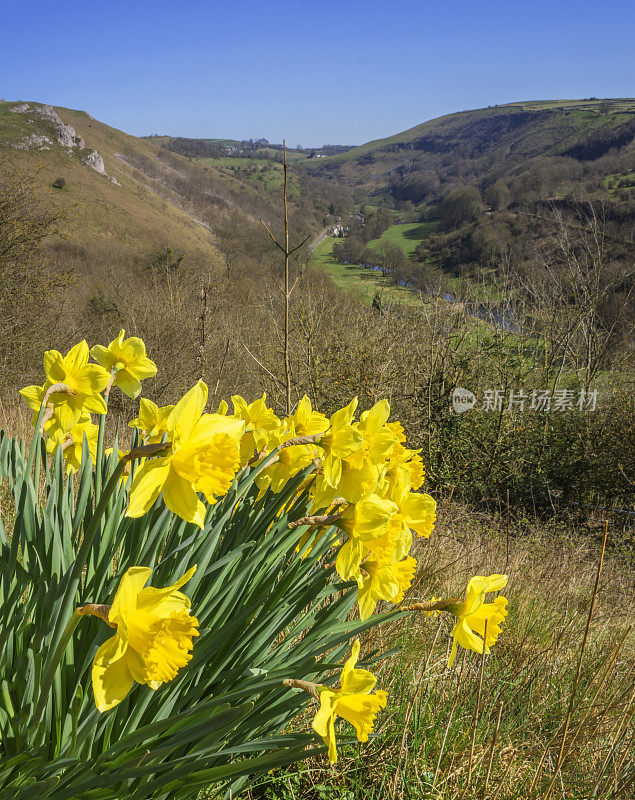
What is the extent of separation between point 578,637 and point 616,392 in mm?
7534

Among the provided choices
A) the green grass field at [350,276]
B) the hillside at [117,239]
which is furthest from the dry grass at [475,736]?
the green grass field at [350,276]

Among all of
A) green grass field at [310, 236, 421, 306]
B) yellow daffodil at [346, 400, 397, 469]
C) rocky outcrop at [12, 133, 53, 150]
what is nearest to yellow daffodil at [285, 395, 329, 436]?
yellow daffodil at [346, 400, 397, 469]

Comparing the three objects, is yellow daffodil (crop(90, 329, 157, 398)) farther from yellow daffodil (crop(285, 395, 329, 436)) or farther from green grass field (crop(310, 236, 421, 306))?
green grass field (crop(310, 236, 421, 306))

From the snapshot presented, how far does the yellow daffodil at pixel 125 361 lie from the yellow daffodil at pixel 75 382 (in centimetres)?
9

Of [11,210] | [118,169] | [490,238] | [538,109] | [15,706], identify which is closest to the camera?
[15,706]

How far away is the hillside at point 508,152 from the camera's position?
270 feet

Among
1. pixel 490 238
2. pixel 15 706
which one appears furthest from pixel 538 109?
pixel 15 706

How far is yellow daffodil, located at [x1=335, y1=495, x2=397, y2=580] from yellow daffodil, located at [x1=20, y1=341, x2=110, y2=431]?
2.01 feet

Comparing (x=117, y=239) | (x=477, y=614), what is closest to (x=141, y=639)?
(x=477, y=614)

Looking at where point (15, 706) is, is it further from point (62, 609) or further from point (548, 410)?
point (548, 410)

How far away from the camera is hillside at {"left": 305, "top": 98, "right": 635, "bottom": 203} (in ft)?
270

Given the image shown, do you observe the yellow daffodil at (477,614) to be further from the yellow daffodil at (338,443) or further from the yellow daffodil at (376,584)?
the yellow daffodil at (338,443)

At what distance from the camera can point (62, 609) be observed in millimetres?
820

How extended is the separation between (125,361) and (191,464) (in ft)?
1.95
